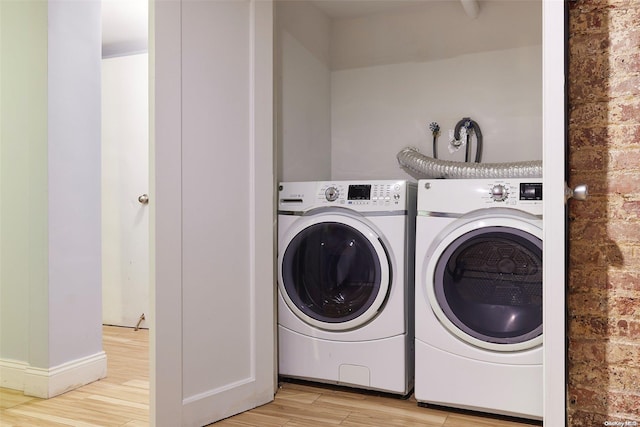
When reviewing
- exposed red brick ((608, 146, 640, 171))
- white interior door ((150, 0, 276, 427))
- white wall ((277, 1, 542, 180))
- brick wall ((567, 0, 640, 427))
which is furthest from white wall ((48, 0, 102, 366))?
exposed red brick ((608, 146, 640, 171))

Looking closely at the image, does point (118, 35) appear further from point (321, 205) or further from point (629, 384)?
point (629, 384)

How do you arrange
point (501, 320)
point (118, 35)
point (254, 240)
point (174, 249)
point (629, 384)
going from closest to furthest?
point (629, 384) → point (174, 249) → point (501, 320) → point (254, 240) → point (118, 35)

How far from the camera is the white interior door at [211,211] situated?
192cm

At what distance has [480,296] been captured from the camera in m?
2.18

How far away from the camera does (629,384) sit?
1.39m

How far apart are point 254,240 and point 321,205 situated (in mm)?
415

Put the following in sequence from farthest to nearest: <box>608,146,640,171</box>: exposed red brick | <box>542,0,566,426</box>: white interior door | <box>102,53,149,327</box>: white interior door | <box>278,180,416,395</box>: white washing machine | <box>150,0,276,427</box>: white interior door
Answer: <box>102,53,149,327</box>: white interior door
<box>278,180,416,395</box>: white washing machine
<box>150,0,276,427</box>: white interior door
<box>608,146,640,171</box>: exposed red brick
<box>542,0,566,426</box>: white interior door

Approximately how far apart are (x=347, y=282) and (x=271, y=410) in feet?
2.23

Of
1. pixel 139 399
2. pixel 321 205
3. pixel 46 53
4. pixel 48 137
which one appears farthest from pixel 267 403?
pixel 46 53

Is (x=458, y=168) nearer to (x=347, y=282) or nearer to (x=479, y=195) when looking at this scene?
(x=479, y=195)

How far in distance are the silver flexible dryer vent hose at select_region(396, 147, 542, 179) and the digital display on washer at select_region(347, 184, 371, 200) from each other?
0.57 meters

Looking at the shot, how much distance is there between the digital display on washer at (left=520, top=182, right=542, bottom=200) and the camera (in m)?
2.08

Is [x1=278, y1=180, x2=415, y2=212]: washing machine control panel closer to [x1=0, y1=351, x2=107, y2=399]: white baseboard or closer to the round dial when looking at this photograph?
the round dial

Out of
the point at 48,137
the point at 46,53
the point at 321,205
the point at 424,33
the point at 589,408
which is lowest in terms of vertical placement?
the point at 589,408
